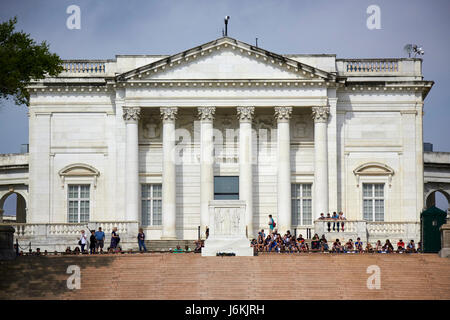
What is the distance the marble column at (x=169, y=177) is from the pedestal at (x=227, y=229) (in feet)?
44.9

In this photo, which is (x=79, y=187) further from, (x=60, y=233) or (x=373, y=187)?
(x=373, y=187)

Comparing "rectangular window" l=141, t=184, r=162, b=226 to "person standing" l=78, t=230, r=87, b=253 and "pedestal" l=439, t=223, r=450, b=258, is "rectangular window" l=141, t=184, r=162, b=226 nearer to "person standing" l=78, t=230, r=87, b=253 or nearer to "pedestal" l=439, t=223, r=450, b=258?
"person standing" l=78, t=230, r=87, b=253

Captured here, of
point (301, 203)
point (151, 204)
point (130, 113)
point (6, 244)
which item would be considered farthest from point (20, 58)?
point (301, 203)

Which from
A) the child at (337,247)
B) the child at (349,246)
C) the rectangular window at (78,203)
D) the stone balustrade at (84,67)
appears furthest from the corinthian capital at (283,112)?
the rectangular window at (78,203)

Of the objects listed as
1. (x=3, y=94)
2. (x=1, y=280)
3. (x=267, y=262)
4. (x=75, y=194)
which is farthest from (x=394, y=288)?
(x=75, y=194)

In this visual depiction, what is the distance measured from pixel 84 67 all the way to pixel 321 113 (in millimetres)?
15648

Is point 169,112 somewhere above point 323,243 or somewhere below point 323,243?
above

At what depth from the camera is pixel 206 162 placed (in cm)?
6131

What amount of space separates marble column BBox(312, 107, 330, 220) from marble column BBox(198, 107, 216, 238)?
6444 millimetres

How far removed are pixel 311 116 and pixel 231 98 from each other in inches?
215

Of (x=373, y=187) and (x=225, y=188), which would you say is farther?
(x=373, y=187)

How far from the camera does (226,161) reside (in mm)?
62969

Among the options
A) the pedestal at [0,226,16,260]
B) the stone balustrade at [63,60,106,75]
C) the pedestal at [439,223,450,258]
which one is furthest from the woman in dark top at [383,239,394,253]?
the stone balustrade at [63,60,106,75]

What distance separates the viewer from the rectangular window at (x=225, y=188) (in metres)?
62.7
